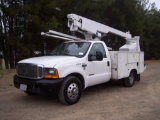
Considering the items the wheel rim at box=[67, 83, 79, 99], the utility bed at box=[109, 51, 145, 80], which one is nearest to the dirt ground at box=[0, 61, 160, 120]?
the wheel rim at box=[67, 83, 79, 99]

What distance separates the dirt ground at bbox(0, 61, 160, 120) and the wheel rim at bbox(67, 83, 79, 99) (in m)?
0.29

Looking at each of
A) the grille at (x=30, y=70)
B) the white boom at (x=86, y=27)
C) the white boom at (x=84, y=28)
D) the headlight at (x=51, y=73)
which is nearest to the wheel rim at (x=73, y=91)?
the headlight at (x=51, y=73)

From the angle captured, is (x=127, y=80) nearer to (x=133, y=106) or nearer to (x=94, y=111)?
(x=133, y=106)

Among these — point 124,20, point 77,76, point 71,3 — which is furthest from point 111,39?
point 77,76

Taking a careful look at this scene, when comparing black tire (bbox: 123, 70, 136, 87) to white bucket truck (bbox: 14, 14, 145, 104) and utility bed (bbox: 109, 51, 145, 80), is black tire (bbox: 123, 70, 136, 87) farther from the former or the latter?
utility bed (bbox: 109, 51, 145, 80)

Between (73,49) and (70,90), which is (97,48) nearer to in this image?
(73,49)

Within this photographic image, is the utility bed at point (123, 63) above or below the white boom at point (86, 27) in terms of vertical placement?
below

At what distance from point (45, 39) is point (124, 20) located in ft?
30.3

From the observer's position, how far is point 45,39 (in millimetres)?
16453

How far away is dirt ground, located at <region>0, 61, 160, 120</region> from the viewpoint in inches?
219

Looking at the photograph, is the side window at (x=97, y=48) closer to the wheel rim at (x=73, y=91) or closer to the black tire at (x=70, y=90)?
the black tire at (x=70, y=90)

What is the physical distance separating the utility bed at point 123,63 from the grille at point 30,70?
10.1ft

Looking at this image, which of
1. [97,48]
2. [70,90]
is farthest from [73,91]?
[97,48]

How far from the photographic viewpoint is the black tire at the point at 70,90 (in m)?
6.23
